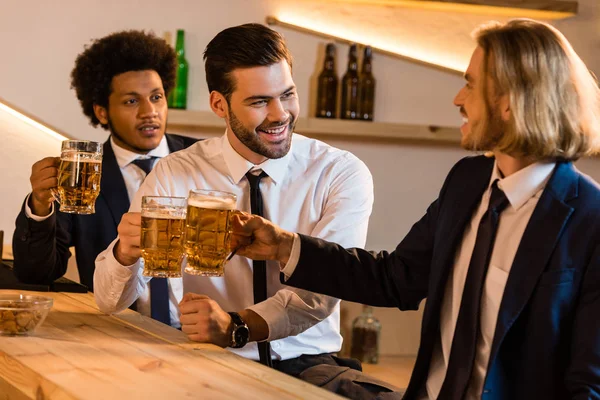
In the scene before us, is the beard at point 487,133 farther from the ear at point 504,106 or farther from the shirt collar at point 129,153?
the shirt collar at point 129,153

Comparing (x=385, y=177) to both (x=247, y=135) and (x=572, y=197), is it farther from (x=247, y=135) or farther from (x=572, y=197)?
(x=572, y=197)

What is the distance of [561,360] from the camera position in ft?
5.57

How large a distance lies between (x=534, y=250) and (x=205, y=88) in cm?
281

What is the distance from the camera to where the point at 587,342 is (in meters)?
1.63

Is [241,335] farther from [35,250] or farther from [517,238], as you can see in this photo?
[35,250]

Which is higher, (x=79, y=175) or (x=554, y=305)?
(x=79, y=175)

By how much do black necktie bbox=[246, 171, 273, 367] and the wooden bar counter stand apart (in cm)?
37

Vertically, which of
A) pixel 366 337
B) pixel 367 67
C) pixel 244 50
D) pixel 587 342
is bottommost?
pixel 366 337

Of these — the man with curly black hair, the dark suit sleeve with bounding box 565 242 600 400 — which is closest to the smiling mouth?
the man with curly black hair

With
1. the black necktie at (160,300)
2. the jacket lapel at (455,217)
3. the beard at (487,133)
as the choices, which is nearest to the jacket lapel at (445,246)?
the jacket lapel at (455,217)

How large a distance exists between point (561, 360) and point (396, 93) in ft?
9.75

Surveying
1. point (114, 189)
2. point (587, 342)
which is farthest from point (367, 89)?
point (587, 342)

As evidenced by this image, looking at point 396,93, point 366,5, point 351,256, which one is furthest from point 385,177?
point 351,256

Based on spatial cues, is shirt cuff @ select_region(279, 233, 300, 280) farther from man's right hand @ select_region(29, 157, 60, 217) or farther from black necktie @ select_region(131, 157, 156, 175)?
black necktie @ select_region(131, 157, 156, 175)
